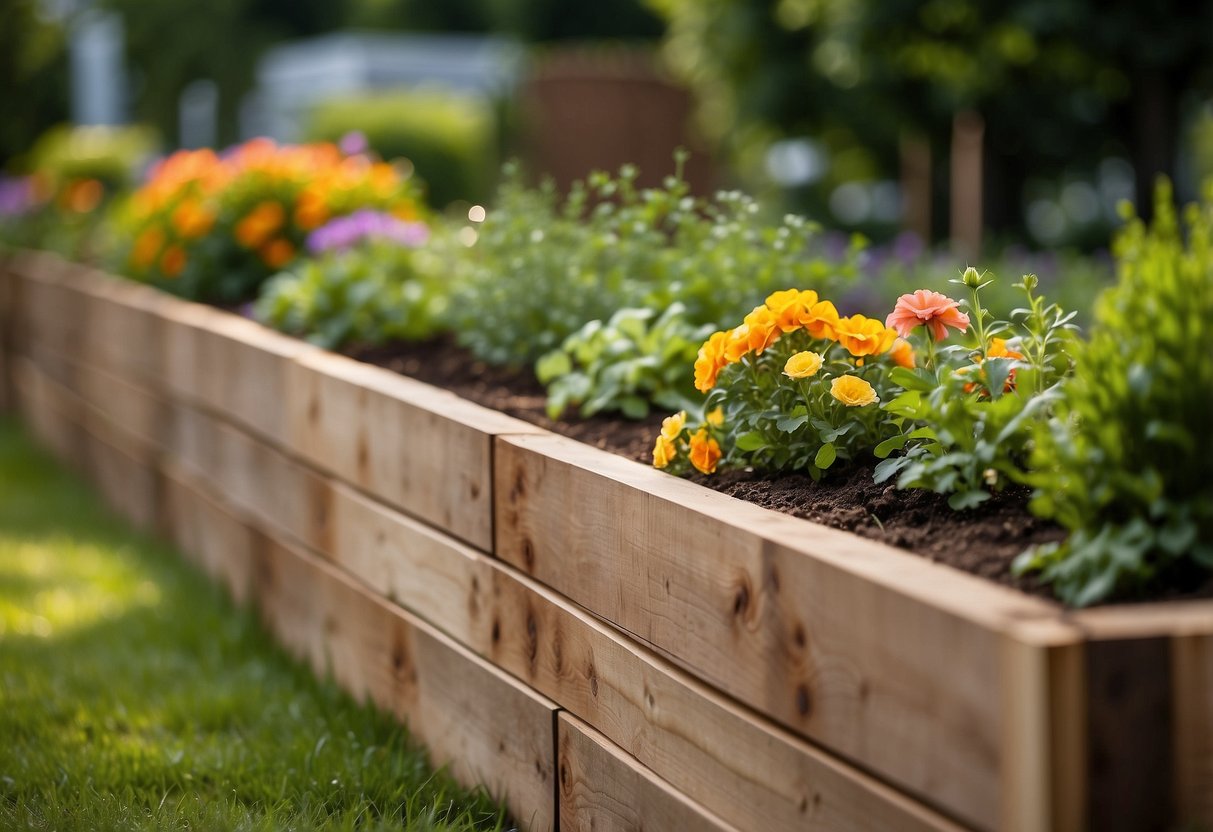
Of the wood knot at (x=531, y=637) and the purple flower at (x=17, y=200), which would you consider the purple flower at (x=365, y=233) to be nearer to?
the wood knot at (x=531, y=637)

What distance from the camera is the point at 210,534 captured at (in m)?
4.45

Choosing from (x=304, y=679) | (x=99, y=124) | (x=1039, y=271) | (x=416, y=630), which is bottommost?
(x=304, y=679)

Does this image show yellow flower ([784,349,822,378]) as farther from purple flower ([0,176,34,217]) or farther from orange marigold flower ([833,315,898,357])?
purple flower ([0,176,34,217])

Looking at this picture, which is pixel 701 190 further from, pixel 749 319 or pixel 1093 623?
pixel 1093 623

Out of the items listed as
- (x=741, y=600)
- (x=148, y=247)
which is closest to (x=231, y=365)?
(x=148, y=247)

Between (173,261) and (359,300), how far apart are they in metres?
1.73

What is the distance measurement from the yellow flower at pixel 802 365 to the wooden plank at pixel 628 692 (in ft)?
1.63

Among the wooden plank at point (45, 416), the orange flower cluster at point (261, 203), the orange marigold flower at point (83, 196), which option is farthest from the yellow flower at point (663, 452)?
the orange marigold flower at point (83, 196)

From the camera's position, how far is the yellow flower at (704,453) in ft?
7.56

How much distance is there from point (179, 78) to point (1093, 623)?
1084 inches

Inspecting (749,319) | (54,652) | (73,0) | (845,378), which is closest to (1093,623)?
(845,378)

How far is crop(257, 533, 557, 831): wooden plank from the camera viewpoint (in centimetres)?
246

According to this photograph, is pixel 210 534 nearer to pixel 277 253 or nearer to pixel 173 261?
pixel 277 253

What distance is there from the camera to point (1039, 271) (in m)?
6.75
